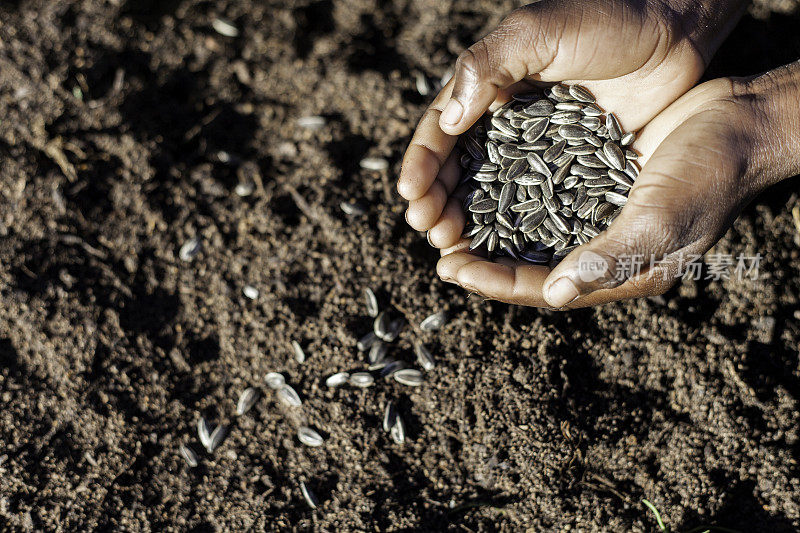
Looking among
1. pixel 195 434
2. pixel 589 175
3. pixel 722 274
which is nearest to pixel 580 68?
pixel 589 175

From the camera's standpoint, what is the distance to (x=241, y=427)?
3.22 m

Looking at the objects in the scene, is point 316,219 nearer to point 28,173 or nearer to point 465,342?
point 465,342

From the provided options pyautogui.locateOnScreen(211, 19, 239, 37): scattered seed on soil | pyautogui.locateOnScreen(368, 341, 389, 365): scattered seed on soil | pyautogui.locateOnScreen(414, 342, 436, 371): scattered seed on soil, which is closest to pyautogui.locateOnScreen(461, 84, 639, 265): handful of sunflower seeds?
pyautogui.locateOnScreen(414, 342, 436, 371): scattered seed on soil

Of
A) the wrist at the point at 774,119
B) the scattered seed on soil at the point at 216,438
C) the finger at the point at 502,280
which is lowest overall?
the scattered seed on soil at the point at 216,438

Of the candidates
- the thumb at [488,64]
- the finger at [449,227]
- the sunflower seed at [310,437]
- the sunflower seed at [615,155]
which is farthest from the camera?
the sunflower seed at [310,437]

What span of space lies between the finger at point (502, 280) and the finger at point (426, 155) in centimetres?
43

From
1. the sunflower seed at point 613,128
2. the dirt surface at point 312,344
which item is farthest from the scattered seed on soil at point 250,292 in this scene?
the sunflower seed at point 613,128

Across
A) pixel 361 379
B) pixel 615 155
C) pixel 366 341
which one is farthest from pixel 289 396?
pixel 615 155

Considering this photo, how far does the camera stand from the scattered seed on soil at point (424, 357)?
10.3 ft

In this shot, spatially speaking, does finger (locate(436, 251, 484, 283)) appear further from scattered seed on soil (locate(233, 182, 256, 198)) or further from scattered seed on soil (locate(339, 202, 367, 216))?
scattered seed on soil (locate(233, 182, 256, 198))

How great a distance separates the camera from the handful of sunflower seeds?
118 inches

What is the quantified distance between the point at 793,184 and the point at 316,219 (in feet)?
8.91

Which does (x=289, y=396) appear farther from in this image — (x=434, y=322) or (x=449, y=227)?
(x=449, y=227)

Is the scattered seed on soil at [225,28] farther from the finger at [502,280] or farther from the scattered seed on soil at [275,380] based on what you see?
the finger at [502,280]
